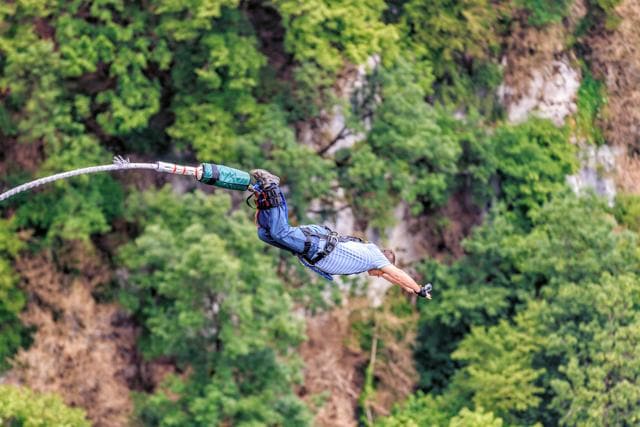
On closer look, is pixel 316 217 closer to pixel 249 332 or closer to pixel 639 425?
pixel 249 332

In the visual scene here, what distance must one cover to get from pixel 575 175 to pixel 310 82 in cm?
888

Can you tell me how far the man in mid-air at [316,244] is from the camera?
15.1m

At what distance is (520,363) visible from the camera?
33906mm

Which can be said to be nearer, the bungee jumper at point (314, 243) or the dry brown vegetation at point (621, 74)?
the bungee jumper at point (314, 243)

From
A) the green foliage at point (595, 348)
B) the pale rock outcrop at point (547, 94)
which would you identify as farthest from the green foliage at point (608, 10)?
the green foliage at point (595, 348)

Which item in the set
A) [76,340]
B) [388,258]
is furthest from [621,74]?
[388,258]

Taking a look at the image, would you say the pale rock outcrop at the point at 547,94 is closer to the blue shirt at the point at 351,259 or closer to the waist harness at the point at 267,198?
the blue shirt at the point at 351,259

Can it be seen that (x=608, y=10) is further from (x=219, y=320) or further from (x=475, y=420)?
(x=219, y=320)

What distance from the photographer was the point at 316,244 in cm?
1548

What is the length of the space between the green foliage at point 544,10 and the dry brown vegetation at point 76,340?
12146mm

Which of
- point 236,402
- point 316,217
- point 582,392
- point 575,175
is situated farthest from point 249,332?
point 575,175

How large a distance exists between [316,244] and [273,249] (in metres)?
18.2

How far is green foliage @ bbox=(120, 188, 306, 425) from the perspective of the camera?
3111cm

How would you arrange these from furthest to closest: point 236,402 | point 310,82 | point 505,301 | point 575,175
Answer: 1. point 575,175
2. point 505,301
3. point 310,82
4. point 236,402
